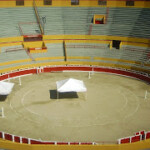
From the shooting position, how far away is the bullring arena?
19359 millimetres

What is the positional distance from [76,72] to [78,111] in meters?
12.5

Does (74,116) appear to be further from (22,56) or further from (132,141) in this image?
(22,56)

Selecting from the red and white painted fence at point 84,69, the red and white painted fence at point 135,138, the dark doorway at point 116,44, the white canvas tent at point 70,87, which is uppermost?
the dark doorway at point 116,44

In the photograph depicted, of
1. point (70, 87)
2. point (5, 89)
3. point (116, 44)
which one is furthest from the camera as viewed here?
point (116, 44)

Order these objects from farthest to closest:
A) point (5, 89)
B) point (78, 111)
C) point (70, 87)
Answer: point (5, 89), point (70, 87), point (78, 111)

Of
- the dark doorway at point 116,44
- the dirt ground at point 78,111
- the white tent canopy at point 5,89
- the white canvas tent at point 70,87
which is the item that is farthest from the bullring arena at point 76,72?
the white canvas tent at point 70,87

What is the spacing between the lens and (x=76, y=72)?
3488 cm

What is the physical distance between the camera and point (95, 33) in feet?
130

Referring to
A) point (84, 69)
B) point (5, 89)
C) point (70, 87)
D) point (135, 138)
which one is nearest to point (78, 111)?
point (70, 87)

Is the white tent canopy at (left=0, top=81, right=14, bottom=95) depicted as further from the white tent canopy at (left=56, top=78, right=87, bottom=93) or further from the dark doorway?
the dark doorway

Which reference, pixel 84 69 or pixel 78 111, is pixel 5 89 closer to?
pixel 78 111

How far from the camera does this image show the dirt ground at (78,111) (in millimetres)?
19672

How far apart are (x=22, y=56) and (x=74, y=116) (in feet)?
56.8

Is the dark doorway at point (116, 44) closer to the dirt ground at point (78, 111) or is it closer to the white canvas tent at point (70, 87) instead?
the dirt ground at point (78, 111)
